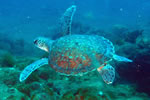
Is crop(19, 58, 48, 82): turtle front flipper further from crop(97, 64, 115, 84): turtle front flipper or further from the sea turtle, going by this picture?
crop(97, 64, 115, 84): turtle front flipper

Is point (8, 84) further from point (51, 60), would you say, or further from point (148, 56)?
point (148, 56)

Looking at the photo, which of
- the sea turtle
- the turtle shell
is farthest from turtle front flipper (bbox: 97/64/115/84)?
the turtle shell

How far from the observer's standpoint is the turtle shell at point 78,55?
354 cm

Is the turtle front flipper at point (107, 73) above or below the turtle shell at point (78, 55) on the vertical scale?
below

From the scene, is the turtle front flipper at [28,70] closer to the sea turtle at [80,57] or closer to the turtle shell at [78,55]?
the sea turtle at [80,57]

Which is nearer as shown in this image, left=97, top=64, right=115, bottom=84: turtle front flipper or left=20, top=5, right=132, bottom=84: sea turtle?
left=20, top=5, right=132, bottom=84: sea turtle

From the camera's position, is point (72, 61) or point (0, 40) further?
point (0, 40)

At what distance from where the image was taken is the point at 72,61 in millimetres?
3564

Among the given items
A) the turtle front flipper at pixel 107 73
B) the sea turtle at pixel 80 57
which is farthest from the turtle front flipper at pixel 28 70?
the turtle front flipper at pixel 107 73

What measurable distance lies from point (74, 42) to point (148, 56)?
2.38 m

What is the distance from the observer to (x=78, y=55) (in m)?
3.57

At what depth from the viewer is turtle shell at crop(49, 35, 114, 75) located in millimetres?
3535

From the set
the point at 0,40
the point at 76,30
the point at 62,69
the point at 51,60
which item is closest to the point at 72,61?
the point at 62,69

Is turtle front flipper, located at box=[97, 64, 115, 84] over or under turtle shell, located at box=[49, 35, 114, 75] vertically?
under
